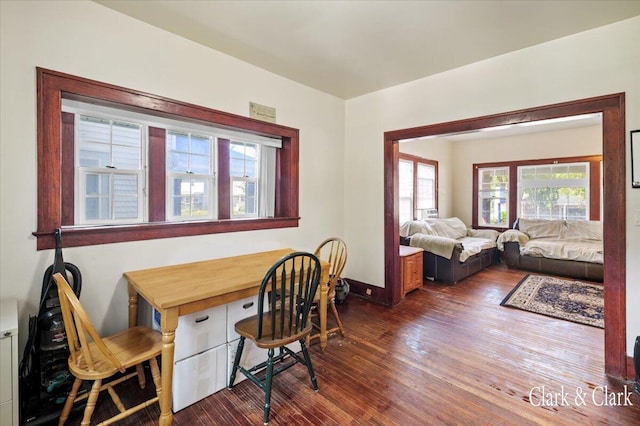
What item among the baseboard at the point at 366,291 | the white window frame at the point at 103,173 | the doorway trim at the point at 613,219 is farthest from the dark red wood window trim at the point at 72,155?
the doorway trim at the point at 613,219

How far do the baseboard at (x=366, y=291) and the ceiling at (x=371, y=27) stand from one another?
261cm

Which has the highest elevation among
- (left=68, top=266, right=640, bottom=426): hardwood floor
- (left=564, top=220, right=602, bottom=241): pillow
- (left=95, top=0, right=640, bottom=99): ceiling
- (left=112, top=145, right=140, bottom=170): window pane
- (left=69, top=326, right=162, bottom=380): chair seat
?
(left=95, top=0, right=640, bottom=99): ceiling

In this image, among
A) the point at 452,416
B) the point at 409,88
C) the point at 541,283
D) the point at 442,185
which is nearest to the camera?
the point at 452,416

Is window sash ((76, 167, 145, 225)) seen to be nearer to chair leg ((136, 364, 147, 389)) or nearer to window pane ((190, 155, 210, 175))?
window pane ((190, 155, 210, 175))

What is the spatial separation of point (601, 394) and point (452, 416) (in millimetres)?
1156

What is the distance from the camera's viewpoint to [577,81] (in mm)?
2410

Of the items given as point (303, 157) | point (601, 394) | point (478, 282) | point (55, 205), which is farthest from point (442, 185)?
point (55, 205)

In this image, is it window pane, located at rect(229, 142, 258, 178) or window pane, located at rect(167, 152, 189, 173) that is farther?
window pane, located at rect(229, 142, 258, 178)

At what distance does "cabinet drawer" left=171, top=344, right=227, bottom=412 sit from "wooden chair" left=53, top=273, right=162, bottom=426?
13 centimetres

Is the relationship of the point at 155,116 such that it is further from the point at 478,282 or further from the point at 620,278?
the point at 478,282

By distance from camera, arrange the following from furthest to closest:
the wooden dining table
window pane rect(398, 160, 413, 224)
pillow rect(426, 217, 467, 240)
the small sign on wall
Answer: window pane rect(398, 160, 413, 224) < pillow rect(426, 217, 467, 240) < the small sign on wall < the wooden dining table

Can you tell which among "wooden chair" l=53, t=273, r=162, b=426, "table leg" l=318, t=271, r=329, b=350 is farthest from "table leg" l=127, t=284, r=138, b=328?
"table leg" l=318, t=271, r=329, b=350

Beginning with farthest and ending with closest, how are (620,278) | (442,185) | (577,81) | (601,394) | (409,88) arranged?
(442,185) → (409,88) → (577,81) → (620,278) → (601,394)

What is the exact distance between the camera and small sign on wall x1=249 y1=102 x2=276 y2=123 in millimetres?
3014
